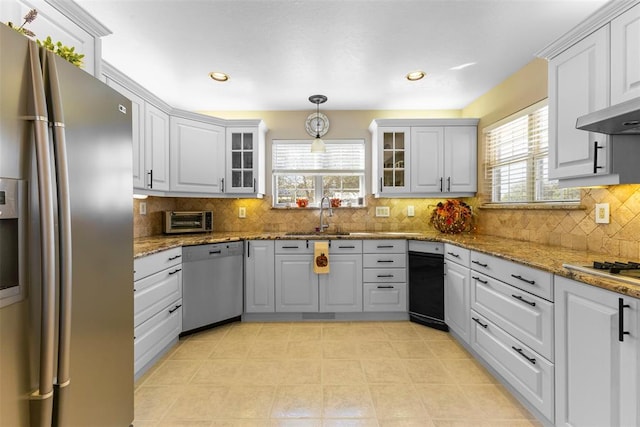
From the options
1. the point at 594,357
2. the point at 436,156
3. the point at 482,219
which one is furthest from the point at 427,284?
the point at 594,357

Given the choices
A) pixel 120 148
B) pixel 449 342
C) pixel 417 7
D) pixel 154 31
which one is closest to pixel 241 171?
pixel 154 31

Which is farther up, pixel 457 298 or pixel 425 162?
pixel 425 162

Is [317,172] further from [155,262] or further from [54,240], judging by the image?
[54,240]

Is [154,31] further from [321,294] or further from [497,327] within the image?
[497,327]

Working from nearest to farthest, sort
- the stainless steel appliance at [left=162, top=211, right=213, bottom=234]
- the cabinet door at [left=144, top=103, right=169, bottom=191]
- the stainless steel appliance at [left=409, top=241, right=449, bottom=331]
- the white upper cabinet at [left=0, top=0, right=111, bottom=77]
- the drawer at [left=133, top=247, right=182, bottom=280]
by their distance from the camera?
the white upper cabinet at [left=0, top=0, right=111, bottom=77]
the drawer at [left=133, top=247, right=182, bottom=280]
the cabinet door at [left=144, top=103, right=169, bottom=191]
the stainless steel appliance at [left=409, top=241, right=449, bottom=331]
the stainless steel appliance at [left=162, top=211, right=213, bottom=234]

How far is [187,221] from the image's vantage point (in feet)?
10.9

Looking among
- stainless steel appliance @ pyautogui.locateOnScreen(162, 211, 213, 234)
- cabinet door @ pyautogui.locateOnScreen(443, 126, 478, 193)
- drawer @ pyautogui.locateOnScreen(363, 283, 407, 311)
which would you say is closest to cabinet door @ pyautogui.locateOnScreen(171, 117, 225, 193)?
stainless steel appliance @ pyautogui.locateOnScreen(162, 211, 213, 234)

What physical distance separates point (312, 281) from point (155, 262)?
1514 mm

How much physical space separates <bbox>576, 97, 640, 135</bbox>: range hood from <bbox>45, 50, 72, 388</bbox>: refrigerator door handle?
2059 millimetres

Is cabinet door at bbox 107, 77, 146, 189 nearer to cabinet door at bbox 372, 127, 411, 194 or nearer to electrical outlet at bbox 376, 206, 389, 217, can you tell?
cabinet door at bbox 372, 127, 411, 194

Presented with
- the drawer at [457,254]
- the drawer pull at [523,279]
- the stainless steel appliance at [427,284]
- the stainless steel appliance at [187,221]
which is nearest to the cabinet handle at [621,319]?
the drawer pull at [523,279]

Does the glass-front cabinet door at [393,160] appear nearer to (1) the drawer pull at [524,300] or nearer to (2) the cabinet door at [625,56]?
(1) the drawer pull at [524,300]

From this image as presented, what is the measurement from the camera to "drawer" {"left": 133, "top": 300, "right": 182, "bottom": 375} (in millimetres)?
2042

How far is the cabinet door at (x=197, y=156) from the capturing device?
308 centimetres
